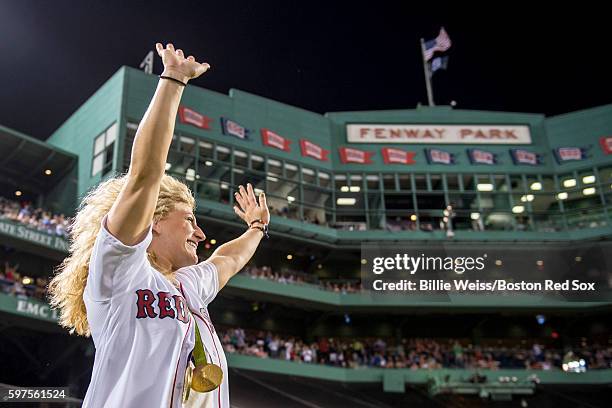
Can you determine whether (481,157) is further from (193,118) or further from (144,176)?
(144,176)

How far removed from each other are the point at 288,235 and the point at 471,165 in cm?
1112

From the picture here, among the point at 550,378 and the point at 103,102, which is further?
the point at 103,102

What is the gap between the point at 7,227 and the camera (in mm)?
23859

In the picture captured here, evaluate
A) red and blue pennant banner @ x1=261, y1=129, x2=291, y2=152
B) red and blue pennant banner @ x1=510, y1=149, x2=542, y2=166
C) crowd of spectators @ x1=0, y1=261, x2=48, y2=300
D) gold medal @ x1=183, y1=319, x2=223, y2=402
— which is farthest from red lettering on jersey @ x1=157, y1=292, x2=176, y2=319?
red and blue pennant banner @ x1=510, y1=149, x2=542, y2=166

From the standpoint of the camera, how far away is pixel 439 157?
3516 centimetres

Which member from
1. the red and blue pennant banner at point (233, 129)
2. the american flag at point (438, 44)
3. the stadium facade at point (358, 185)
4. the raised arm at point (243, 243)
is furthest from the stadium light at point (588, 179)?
the raised arm at point (243, 243)

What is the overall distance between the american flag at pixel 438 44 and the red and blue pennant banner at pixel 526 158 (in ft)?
25.4

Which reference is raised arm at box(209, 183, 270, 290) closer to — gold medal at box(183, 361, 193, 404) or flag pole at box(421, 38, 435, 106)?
gold medal at box(183, 361, 193, 404)

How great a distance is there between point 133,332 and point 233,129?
29987mm

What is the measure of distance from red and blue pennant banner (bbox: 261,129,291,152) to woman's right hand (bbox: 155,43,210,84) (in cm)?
3037

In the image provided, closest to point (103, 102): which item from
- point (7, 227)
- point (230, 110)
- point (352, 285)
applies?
point (230, 110)

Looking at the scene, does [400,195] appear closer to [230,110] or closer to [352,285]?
[352,285]

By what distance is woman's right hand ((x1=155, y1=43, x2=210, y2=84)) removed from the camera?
223 cm

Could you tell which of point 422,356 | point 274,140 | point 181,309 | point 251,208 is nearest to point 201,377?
point 181,309
